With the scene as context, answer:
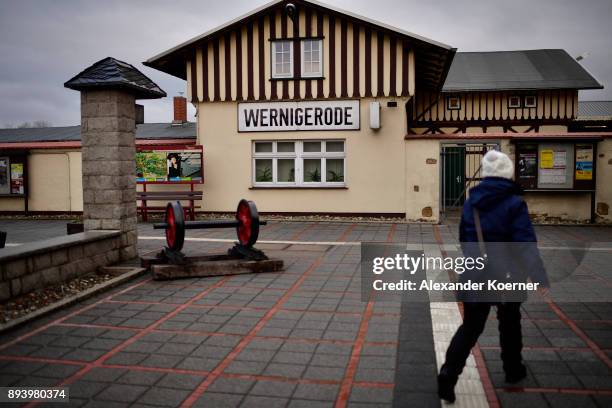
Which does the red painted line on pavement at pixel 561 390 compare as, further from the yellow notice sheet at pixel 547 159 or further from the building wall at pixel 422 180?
the yellow notice sheet at pixel 547 159

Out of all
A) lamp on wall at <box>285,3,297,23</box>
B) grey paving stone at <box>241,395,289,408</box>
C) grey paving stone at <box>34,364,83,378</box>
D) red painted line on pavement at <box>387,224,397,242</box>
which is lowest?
grey paving stone at <box>241,395,289,408</box>

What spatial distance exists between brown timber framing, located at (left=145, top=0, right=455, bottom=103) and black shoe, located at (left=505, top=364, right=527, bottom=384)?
11.9 metres

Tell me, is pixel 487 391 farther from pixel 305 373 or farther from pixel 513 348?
pixel 305 373

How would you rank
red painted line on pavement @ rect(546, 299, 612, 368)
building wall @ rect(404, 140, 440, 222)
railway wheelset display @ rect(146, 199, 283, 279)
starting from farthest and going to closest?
building wall @ rect(404, 140, 440, 222) → railway wheelset display @ rect(146, 199, 283, 279) → red painted line on pavement @ rect(546, 299, 612, 368)

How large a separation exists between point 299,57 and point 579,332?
12.1 m

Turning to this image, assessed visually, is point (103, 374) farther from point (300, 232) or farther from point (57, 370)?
point (300, 232)

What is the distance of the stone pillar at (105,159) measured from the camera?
8.64 meters

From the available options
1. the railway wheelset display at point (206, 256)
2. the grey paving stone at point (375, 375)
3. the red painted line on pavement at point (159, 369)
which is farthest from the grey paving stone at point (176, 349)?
the railway wheelset display at point (206, 256)

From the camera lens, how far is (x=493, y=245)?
3.93 meters

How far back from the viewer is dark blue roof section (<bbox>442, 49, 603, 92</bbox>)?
24.3 m

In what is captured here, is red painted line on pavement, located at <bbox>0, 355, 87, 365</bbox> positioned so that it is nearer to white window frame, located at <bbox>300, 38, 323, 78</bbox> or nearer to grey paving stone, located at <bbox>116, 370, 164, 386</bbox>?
grey paving stone, located at <bbox>116, 370, 164, 386</bbox>

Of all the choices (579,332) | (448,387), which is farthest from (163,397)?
(579,332)

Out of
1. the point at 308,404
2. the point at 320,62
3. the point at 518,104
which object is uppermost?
the point at 320,62

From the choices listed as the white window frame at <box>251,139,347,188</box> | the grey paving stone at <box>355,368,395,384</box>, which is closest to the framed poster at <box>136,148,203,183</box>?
the white window frame at <box>251,139,347,188</box>
